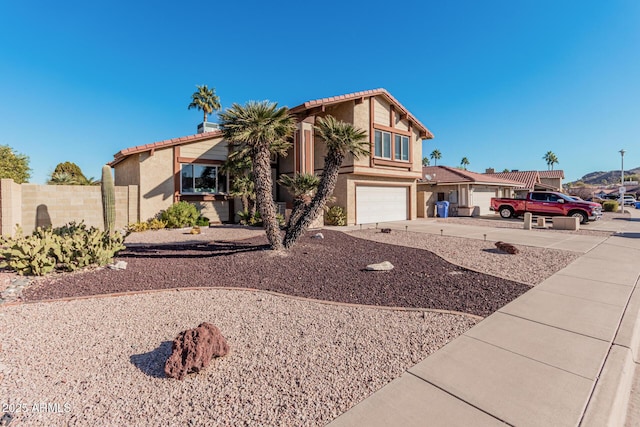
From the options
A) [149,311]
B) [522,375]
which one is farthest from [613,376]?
[149,311]

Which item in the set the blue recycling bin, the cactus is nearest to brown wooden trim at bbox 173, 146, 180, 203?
the cactus

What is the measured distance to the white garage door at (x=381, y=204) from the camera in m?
17.8

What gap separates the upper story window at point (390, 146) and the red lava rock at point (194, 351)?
52.7 ft

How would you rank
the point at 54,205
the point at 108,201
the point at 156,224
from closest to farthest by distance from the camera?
the point at 108,201 → the point at 54,205 → the point at 156,224

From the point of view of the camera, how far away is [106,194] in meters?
10.7

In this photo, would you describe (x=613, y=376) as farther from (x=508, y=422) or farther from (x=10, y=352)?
(x=10, y=352)

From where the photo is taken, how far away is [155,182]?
15.3m

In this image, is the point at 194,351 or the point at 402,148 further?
A: the point at 402,148

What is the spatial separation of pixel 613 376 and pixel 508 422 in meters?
1.69

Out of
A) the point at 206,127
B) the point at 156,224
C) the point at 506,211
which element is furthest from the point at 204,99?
the point at 506,211

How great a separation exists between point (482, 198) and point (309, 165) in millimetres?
18698

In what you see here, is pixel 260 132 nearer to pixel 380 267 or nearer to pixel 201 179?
pixel 380 267

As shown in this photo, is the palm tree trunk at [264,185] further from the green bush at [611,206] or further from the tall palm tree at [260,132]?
the green bush at [611,206]

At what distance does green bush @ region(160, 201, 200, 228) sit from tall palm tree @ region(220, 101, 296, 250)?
8139 mm
